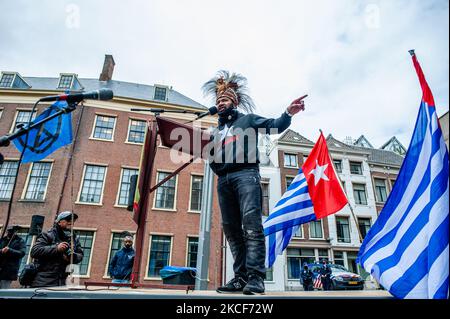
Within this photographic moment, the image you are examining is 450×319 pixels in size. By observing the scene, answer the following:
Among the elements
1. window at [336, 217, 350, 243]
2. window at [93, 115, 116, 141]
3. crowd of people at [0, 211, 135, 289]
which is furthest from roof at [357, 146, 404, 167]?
crowd of people at [0, 211, 135, 289]

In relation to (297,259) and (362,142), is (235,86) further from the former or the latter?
(362,142)

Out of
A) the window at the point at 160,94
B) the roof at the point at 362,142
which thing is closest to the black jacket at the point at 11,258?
the window at the point at 160,94

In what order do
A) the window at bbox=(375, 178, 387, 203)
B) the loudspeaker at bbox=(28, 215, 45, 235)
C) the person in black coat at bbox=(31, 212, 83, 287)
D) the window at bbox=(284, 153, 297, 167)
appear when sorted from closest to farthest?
1. the person in black coat at bbox=(31, 212, 83, 287)
2. the loudspeaker at bbox=(28, 215, 45, 235)
3. the window at bbox=(284, 153, 297, 167)
4. the window at bbox=(375, 178, 387, 203)

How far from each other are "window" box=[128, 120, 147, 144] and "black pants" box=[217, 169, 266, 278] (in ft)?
52.8

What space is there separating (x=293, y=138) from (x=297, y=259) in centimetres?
1111

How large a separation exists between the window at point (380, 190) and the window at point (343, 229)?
475cm

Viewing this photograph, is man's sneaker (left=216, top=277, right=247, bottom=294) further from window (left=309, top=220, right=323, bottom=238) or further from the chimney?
the chimney

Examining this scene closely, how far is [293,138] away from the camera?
25.3 metres

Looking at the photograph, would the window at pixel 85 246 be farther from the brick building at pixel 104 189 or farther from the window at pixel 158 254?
the window at pixel 158 254

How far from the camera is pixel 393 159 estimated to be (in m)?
28.1

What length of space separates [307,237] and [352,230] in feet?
14.5

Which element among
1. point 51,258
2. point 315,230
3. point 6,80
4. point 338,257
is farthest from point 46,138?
point 338,257

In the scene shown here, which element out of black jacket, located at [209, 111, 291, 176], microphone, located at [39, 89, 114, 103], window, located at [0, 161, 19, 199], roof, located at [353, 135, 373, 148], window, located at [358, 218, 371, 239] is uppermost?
roof, located at [353, 135, 373, 148]

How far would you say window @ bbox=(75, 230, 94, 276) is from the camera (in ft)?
45.5
